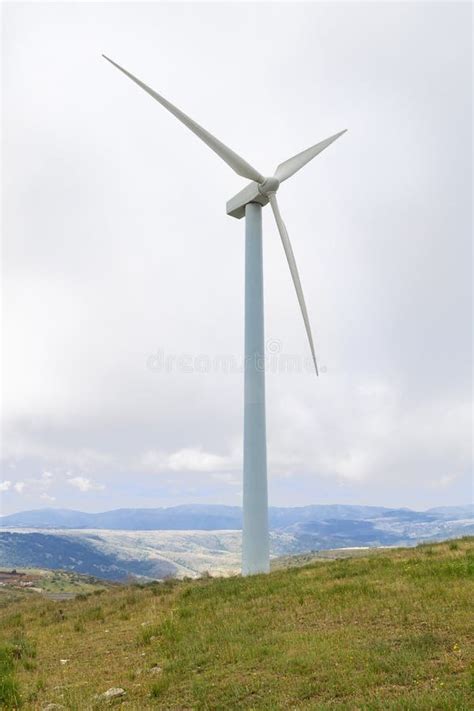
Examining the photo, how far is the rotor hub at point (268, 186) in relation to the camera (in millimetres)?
34438

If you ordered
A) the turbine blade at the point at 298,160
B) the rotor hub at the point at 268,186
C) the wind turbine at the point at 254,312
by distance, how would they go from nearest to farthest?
the wind turbine at the point at 254,312
the rotor hub at the point at 268,186
the turbine blade at the point at 298,160

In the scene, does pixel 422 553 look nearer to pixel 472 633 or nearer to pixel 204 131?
pixel 472 633

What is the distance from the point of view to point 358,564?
24641 millimetres

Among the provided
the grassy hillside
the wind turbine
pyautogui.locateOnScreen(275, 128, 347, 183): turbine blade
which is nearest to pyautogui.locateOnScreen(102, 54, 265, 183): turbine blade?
the wind turbine

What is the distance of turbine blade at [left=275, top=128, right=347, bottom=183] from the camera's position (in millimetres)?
36253

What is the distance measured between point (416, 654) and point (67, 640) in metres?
13.3

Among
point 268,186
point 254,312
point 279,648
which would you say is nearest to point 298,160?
point 268,186

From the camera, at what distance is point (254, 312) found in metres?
31.5

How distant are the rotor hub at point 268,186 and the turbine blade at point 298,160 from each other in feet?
2.75

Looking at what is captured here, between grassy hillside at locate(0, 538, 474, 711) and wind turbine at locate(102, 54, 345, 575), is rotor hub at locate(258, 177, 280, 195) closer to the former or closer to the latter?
wind turbine at locate(102, 54, 345, 575)

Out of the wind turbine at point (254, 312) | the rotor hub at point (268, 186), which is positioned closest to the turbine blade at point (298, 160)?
the wind turbine at point (254, 312)

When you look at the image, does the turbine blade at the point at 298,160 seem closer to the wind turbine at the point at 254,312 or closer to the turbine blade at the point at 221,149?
the wind turbine at the point at 254,312

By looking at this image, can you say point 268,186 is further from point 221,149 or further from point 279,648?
point 279,648

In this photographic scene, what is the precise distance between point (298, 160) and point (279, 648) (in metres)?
31.9
